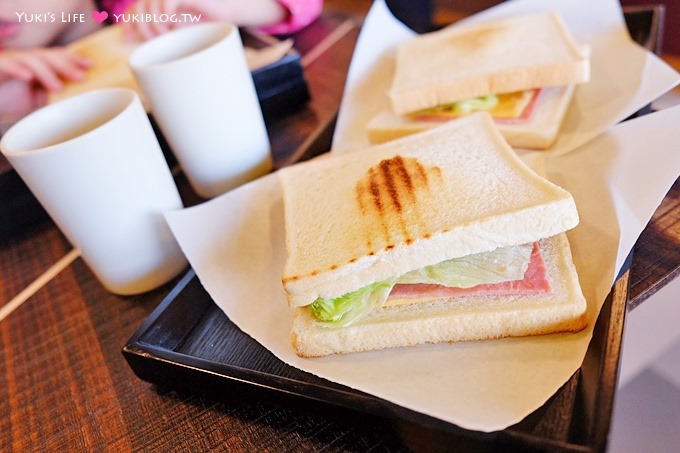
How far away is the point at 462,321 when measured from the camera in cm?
80

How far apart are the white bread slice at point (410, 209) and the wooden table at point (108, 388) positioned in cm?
18

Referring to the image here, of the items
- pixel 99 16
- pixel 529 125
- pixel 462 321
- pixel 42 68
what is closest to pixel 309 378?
pixel 462 321

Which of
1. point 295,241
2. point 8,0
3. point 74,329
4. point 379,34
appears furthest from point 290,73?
point 8,0

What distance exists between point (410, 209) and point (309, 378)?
31 cm

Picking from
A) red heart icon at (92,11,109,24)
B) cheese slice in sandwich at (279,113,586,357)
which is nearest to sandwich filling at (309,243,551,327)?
cheese slice in sandwich at (279,113,586,357)

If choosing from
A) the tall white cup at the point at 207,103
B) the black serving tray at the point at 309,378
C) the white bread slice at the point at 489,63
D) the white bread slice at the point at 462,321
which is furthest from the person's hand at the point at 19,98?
Result: the white bread slice at the point at 462,321

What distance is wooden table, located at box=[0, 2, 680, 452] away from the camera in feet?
2.52

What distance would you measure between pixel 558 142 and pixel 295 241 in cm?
65

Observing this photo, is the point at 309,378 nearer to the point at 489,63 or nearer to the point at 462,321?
the point at 462,321

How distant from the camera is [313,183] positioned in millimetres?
1075

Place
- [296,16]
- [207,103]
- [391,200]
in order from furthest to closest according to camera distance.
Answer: [296,16]
[207,103]
[391,200]

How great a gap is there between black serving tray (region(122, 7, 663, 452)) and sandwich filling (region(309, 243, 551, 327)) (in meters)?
0.10

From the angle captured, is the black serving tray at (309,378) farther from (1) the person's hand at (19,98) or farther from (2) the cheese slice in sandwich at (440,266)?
(1) the person's hand at (19,98)

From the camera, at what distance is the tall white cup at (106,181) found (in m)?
0.93
